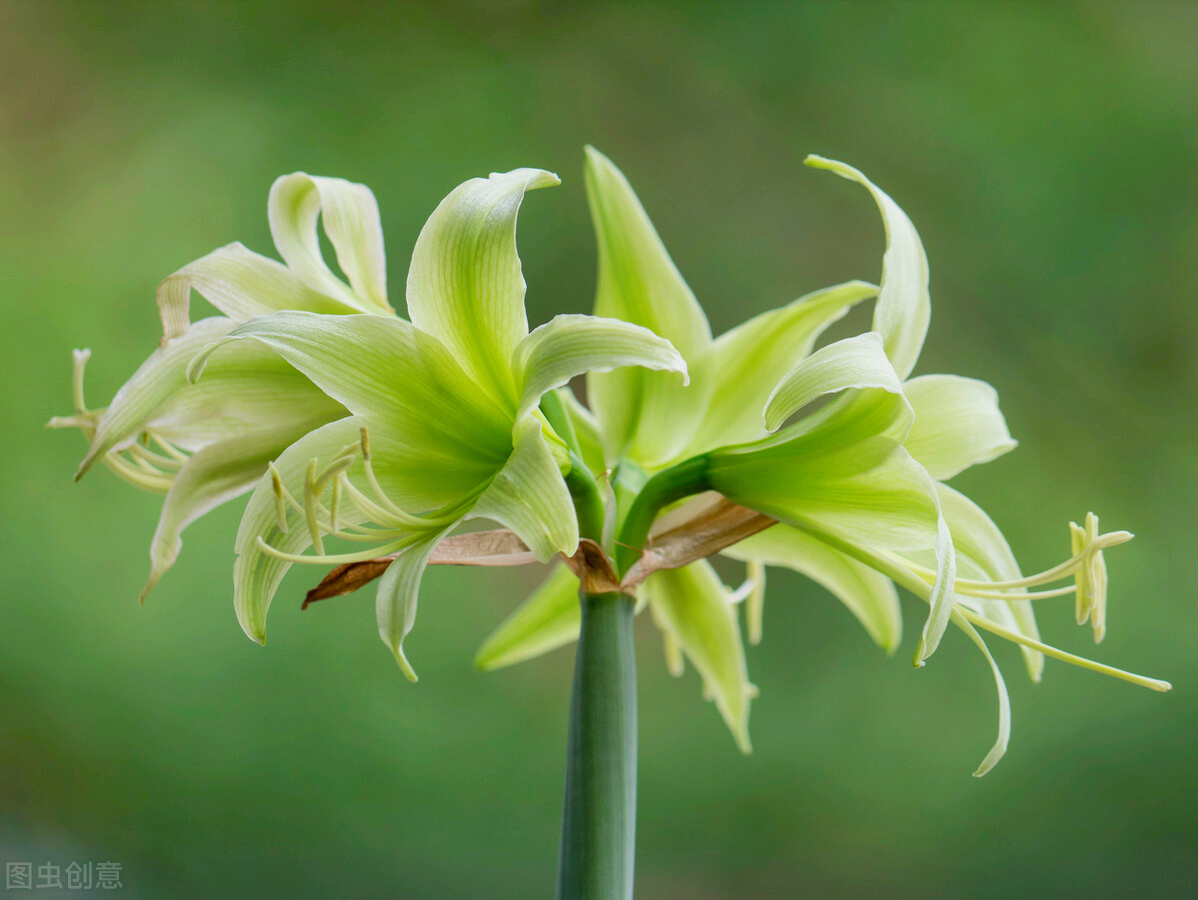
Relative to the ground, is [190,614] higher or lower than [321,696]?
higher

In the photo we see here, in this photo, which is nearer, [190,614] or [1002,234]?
[190,614]

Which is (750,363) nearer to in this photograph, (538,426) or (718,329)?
(538,426)

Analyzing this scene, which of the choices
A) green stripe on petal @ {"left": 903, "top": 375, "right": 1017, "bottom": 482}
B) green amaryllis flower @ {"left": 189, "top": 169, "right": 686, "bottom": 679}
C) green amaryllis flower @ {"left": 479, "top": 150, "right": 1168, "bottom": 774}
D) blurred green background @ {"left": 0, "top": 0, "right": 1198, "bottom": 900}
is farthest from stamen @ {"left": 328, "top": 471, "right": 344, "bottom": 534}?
blurred green background @ {"left": 0, "top": 0, "right": 1198, "bottom": 900}

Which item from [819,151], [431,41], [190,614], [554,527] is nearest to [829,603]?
[819,151]

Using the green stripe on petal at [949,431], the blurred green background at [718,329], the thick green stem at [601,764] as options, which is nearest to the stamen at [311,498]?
the thick green stem at [601,764]

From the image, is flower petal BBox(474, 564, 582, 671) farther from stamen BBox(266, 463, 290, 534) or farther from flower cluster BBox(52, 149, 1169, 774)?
stamen BBox(266, 463, 290, 534)

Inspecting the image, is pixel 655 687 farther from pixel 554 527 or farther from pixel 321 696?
pixel 554 527

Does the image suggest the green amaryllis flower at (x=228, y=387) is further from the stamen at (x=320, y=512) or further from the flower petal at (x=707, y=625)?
the flower petal at (x=707, y=625)

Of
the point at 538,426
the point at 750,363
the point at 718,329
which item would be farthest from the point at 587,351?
the point at 718,329
